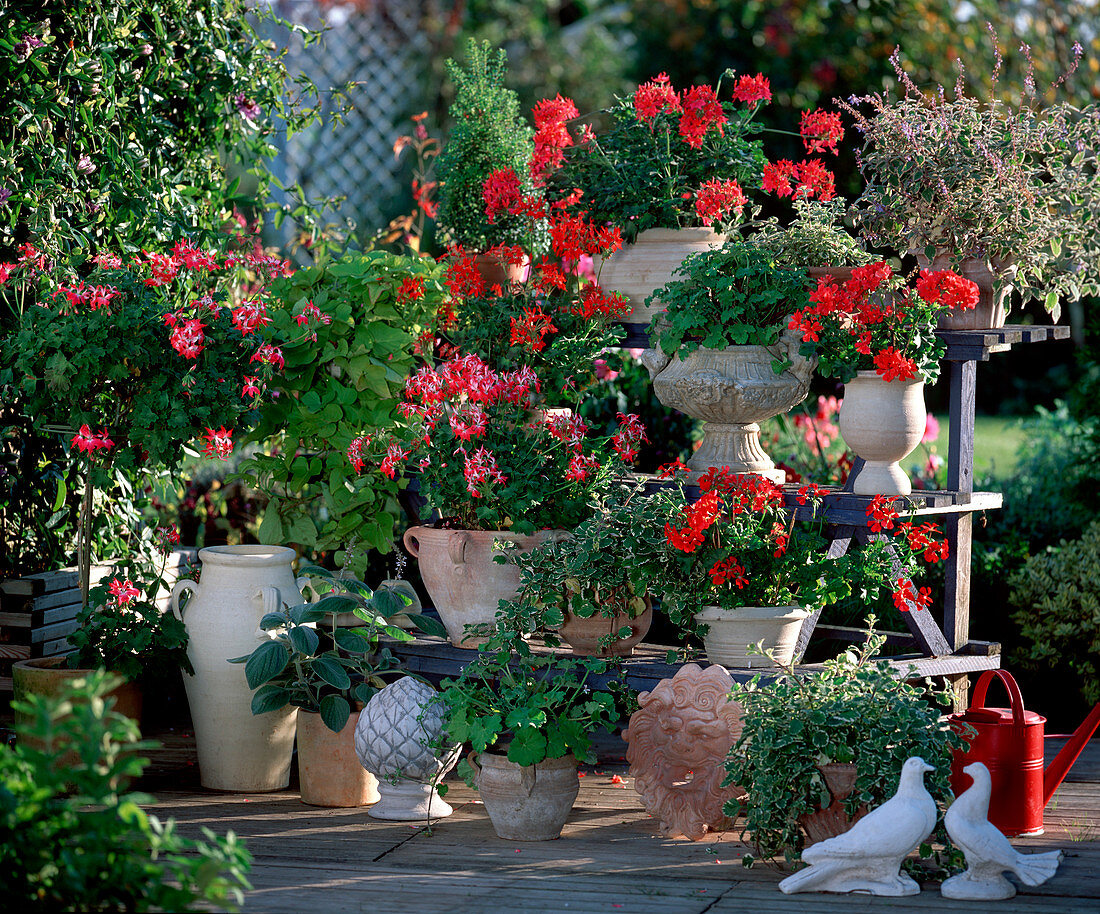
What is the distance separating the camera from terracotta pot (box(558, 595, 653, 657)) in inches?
131

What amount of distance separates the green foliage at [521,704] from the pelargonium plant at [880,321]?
0.96 m

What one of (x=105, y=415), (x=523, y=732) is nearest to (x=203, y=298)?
(x=105, y=415)

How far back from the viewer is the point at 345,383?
12.4 feet

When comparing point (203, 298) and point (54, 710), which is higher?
point (203, 298)

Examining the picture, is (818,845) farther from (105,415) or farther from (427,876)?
(105,415)

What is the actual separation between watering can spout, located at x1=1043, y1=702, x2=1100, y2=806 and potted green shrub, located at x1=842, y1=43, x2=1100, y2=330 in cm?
103

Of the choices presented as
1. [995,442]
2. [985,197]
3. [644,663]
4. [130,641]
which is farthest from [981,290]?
[995,442]

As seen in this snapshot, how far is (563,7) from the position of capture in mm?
11797

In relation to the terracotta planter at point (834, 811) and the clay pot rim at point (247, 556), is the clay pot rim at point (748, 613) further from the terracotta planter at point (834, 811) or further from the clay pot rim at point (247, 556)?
the clay pot rim at point (247, 556)

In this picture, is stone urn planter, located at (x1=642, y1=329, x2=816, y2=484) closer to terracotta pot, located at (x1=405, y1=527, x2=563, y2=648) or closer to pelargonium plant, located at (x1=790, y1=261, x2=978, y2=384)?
pelargonium plant, located at (x1=790, y1=261, x2=978, y2=384)

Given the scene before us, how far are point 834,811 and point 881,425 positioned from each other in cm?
98

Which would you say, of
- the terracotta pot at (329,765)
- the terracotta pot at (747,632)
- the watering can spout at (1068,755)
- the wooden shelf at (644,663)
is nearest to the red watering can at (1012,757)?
the watering can spout at (1068,755)

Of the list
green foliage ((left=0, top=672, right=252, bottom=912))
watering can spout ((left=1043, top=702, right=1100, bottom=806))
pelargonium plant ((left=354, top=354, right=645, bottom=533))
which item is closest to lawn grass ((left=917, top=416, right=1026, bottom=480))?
watering can spout ((left=1043, top=702, right=1100, bottom=806))

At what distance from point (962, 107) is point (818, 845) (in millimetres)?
1910
